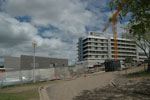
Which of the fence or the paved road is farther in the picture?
the fence

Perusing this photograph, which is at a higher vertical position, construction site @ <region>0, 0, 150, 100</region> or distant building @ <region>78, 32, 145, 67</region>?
distant building @ <region>78, 32, 145, 67</region>

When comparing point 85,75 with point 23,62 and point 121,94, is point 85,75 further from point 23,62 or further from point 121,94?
point 23,62

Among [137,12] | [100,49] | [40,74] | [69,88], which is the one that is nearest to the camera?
[137,12]

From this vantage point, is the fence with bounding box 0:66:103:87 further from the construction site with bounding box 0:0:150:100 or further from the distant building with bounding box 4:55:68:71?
the distant building with bounding box 4:55:68:71

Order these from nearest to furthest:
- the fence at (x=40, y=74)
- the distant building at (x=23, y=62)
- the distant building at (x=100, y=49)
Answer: the fence at (x=40, y=74), the distant building at (x=23, y=62), the distant building at (x=100, y=49)

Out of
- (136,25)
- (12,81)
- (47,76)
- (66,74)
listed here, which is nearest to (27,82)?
(12,81)

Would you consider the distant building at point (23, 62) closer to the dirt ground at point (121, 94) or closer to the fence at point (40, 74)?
the fence at point (40, 74)

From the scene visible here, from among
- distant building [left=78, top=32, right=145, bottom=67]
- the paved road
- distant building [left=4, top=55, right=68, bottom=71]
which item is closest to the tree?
the paved road

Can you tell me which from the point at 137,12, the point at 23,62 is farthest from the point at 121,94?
the point at 23,62

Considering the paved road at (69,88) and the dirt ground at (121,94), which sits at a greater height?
the dirt ground at (121,94)

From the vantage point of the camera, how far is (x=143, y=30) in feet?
26.9

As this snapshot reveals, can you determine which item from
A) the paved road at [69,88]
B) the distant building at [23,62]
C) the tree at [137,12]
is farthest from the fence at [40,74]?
the distant building at [23,62]

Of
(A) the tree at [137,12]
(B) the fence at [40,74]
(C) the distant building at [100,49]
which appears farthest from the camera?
(C) the distant building at [100,49]

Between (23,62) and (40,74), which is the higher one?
(23,62)
